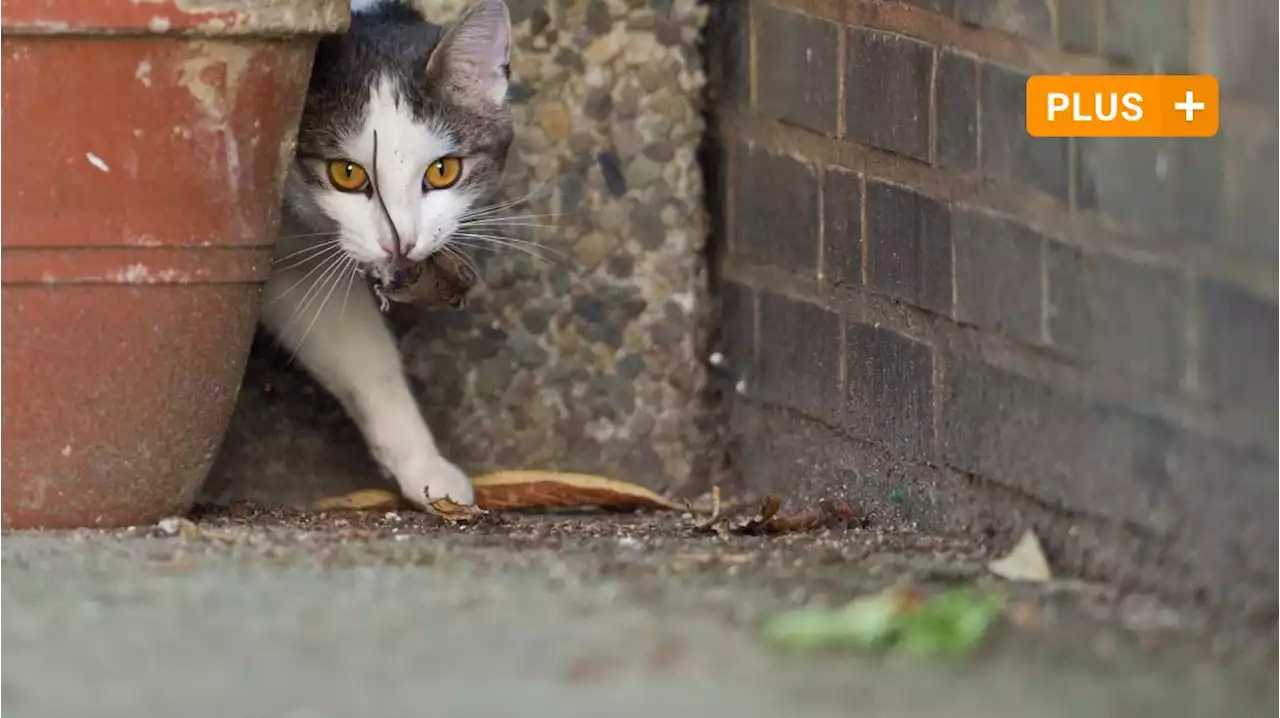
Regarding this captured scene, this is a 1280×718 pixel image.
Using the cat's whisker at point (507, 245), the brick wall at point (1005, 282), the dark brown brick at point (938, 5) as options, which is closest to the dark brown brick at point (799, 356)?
the brick wall at point (1005, 282)

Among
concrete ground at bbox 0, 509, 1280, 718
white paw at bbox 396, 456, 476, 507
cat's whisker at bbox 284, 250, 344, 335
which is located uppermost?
cat's whisker at bbox 284, 250, 344, 335

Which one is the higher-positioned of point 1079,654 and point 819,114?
point 819,114

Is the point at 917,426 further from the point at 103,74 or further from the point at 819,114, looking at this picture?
the point at 103,74

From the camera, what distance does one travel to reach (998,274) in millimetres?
1886

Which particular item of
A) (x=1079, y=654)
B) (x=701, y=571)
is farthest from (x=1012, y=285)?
(x=1079, y=654)

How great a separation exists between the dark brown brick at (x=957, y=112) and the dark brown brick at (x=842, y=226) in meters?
0.25

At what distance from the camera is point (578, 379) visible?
2.76 metres

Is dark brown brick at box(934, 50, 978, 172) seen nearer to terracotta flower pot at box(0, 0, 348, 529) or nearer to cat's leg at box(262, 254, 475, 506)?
terracotta flower pot at box(0, 0, 348, 529)

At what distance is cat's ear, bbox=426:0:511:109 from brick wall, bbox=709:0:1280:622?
1.17 feet

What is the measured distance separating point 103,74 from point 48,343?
1.00 feet

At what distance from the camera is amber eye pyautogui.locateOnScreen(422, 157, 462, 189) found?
8.02 ft

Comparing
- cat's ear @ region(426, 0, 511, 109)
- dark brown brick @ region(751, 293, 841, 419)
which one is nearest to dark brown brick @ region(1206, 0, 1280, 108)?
dark brown brick @ region(751, 293, 841, 419)

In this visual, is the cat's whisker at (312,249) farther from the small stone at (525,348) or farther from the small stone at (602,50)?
the small stone at (602,50)

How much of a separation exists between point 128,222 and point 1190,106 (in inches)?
44.7
